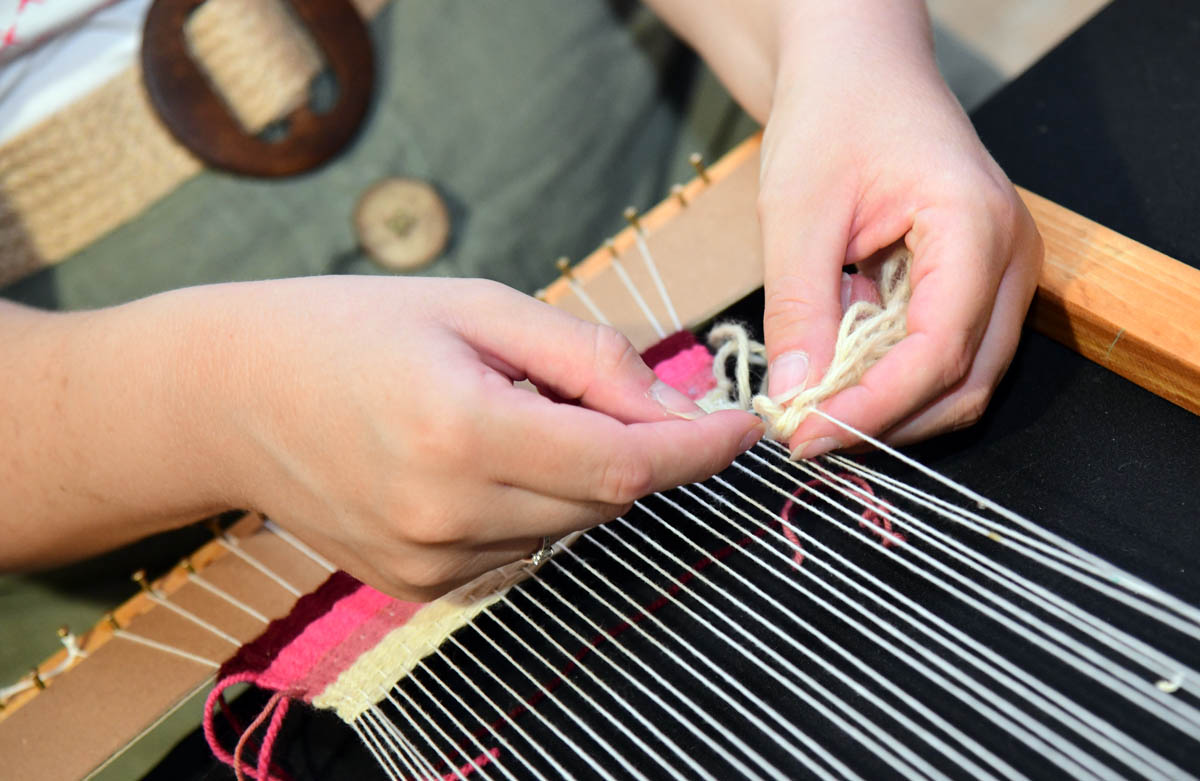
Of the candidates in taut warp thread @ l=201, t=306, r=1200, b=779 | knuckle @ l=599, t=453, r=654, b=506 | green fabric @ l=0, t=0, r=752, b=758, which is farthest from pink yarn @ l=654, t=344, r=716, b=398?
green fabric @ l=0, t=0, r=752, b=758

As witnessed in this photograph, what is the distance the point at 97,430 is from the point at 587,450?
0.44 meters

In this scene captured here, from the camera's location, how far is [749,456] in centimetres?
70

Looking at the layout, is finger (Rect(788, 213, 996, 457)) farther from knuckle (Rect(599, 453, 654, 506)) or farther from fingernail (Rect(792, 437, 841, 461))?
knuckle (Rect(599, 453, 654, 506))

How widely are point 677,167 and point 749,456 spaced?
63cm

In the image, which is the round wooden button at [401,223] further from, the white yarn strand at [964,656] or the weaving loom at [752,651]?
the white yarn strand at [964,656]

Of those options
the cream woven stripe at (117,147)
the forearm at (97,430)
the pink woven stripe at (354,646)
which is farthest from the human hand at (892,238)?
the cream woven stripe at (117,147)

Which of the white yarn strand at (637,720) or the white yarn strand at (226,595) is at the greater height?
the white yarn strand at (226,595)

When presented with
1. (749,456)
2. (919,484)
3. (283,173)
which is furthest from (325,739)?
(283,173)

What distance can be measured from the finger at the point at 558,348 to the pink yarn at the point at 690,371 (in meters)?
0.16

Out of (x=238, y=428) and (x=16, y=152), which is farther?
(x=16, y=152)

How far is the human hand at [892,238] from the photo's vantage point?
58cm

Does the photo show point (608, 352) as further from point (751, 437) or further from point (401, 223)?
point (401, 223)

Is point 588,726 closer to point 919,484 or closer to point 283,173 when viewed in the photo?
point 919,484

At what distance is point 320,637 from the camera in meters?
0.72
